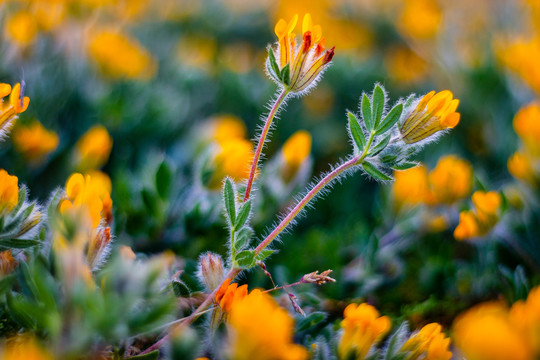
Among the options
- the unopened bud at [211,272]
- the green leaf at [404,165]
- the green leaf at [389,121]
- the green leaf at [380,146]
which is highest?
the green leaf at [389,121]

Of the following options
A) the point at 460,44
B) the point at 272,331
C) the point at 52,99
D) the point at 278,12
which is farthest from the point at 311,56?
the point at 278,12

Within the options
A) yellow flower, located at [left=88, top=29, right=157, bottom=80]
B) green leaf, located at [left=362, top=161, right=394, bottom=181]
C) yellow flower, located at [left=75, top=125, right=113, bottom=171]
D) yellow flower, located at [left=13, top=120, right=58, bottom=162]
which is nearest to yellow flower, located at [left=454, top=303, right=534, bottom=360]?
green leaf, located at [left=362, top=161, right=394, bottom=181]

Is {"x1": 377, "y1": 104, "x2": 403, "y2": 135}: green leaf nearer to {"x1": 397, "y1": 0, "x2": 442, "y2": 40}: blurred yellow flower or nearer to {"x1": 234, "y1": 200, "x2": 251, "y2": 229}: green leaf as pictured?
{"x1": 234, "y1": 200, "x2": 251, "y2": 229}: green leaf

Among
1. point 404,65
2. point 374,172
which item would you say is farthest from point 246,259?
point 404,65

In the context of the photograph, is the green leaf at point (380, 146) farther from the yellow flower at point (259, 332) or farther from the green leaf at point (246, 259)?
the yellow flower at point (259, 332)

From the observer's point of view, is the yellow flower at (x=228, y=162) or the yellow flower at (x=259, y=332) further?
the yellow flower at (x=228, y=162)

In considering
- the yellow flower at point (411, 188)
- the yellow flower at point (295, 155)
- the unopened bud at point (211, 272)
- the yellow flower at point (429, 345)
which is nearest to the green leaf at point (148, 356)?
the unopened bud at point (211, 272)

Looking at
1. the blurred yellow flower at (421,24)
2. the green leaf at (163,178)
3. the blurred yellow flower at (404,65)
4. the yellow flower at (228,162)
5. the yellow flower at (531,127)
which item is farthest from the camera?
the blurred yellow flower at (404,65)

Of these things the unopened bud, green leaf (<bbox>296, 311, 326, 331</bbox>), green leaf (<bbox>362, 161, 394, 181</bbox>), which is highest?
green leaf (<bbox>362, 161, 394, 181</bbox>)
